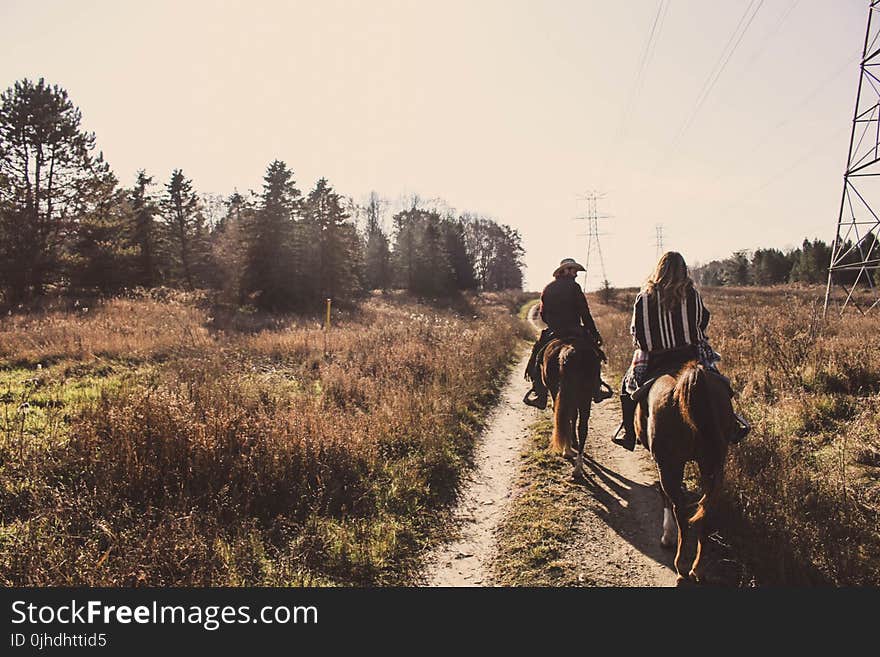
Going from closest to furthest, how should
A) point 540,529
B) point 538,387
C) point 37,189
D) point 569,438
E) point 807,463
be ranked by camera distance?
point 540,529
point 807,463
point 569,438
point 538,387
point 37,189

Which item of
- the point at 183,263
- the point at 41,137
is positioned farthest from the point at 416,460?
the point at 183,263

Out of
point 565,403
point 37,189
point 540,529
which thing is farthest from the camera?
point 37,189

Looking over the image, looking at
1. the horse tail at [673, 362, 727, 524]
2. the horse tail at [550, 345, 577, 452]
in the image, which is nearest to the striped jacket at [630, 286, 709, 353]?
the horse tail at [673, 362, 727, 524]

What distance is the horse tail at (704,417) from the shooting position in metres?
3.35

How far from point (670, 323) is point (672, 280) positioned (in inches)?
18.5

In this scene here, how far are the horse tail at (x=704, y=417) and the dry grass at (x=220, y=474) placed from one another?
296 centimetres

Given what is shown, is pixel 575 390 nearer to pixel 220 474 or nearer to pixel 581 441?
pixel 581 441

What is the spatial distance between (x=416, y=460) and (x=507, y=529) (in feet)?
6.04

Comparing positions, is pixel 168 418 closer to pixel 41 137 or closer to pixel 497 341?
pixel 497 341

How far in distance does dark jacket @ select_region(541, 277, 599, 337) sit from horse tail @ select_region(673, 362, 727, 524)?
354 centimetres

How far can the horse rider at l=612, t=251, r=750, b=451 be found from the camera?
4.43 m

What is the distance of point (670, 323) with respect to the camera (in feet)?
14.8

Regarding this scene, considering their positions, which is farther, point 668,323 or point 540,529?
point 540,529

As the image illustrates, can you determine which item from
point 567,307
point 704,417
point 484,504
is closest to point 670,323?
point 704,417
